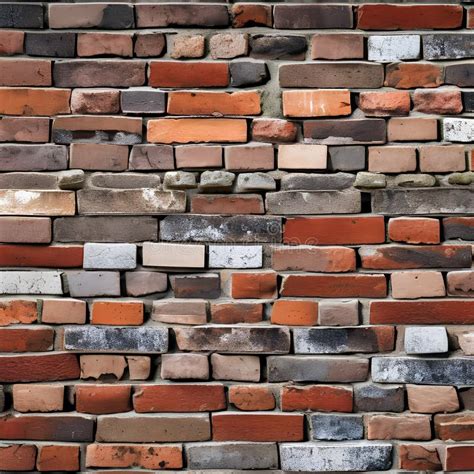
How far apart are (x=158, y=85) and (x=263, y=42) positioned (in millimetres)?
271

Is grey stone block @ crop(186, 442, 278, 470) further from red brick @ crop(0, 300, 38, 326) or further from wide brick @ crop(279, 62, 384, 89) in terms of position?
wide brick @ crop(279, 62, 384, 89)

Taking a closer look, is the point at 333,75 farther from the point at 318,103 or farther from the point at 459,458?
the point at 459,458

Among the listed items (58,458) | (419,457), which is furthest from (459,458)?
(58,458)

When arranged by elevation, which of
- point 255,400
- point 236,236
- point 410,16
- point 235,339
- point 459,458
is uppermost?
point 410,16

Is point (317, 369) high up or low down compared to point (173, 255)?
down

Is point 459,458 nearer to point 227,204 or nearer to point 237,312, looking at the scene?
point 237,312

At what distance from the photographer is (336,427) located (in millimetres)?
1467

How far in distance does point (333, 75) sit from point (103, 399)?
0.94 metres

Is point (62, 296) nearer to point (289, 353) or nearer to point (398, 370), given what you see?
point (289, 353)

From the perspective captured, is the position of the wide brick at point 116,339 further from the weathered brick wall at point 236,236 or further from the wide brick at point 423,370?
the wide brick at point 423,370

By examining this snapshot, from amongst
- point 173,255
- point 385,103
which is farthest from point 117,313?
point 385,103

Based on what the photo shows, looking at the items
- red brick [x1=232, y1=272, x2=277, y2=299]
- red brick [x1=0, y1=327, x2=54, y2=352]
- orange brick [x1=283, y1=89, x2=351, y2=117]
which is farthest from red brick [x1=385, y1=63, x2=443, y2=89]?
red brick [x1=0, y1=327, x2=54, y2=352]

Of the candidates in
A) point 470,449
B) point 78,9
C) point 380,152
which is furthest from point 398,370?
point 78,9

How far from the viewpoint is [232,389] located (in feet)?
4.83
